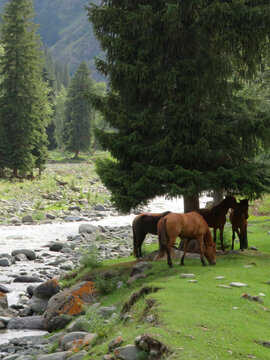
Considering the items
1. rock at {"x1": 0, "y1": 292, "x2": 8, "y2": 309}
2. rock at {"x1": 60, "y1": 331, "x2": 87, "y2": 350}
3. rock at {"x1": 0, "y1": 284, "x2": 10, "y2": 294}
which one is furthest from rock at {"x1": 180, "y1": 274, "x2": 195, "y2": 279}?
rock at {"x1": 0, "y1": 284, "x2": 10, "y2": 294}

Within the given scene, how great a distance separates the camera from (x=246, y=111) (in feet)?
43.5

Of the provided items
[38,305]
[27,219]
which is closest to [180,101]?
[38,305]

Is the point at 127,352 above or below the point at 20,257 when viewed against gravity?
above

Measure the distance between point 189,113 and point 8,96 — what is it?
124 ft

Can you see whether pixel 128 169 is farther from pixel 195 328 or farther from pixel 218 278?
pixel 195 328

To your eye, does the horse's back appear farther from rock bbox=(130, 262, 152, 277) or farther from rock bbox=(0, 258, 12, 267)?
rock bbox=(0, 258, 12, 267)

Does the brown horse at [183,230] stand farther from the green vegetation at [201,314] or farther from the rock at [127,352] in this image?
the rock at [127,352]

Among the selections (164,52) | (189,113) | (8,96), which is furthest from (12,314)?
(8,96)

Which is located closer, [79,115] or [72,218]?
[72,218]

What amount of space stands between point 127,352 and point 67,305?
595cm

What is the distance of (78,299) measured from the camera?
12.2 metres

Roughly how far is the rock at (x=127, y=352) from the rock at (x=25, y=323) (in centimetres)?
619

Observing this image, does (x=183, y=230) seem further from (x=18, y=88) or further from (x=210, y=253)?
(x=18, y=88)

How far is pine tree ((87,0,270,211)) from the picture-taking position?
12641mm
